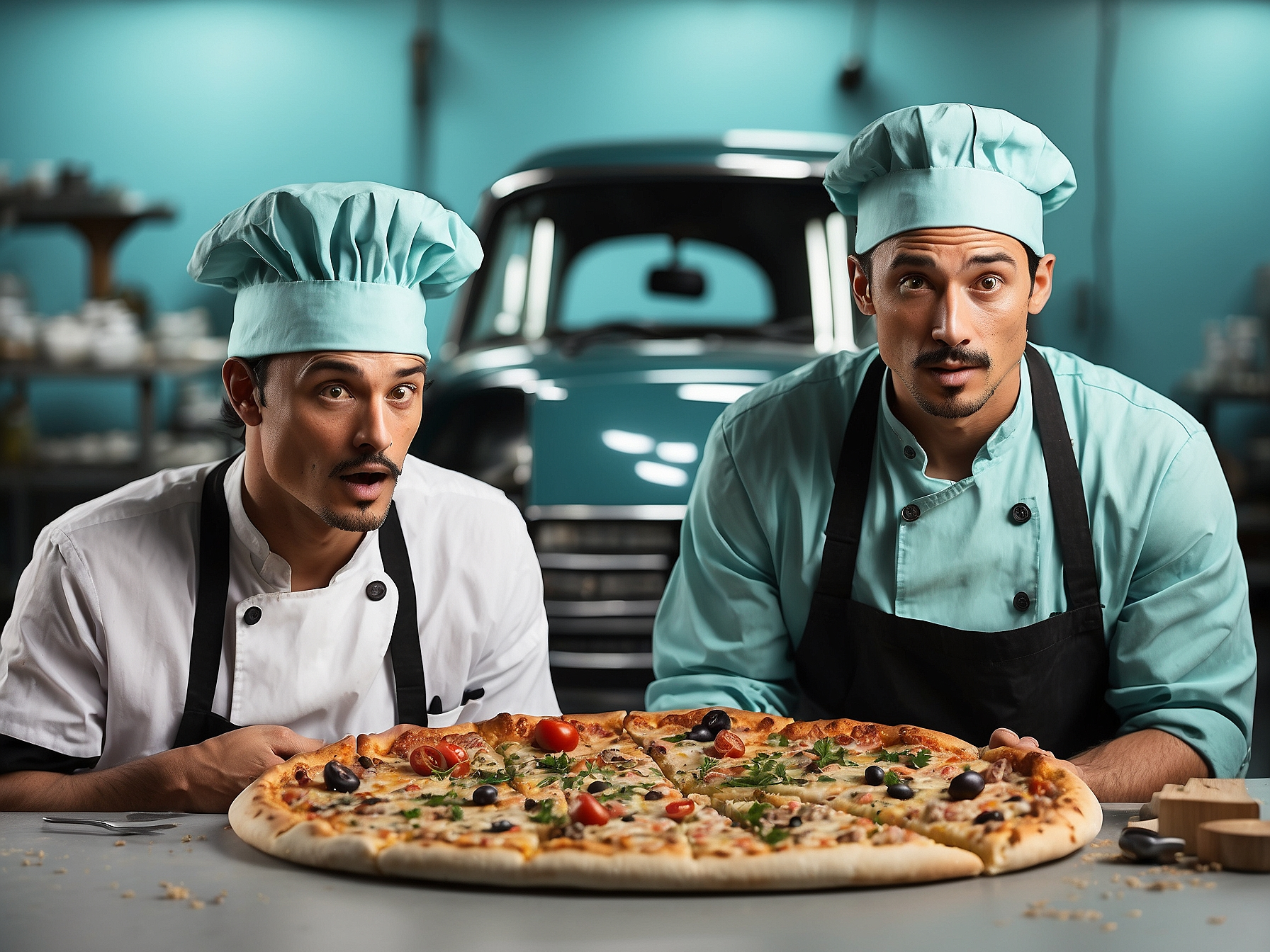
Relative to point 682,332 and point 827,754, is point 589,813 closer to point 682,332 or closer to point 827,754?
point 827,754

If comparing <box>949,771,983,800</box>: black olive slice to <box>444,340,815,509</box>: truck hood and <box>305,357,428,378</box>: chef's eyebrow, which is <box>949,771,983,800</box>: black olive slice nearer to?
<box>305,357,428,378</box>: chef's eyebrow

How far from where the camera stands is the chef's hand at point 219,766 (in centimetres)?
185

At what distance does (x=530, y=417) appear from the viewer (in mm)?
3545

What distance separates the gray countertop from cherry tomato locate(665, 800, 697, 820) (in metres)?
0.19

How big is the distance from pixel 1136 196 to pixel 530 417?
6.06m

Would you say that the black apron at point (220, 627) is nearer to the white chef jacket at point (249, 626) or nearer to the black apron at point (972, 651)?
the white chef jacket at point (249, 626)

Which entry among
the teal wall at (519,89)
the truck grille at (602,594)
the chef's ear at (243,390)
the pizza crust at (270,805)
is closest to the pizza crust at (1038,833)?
the pizza crust at (270,805)

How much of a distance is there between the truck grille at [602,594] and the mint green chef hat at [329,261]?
139cm

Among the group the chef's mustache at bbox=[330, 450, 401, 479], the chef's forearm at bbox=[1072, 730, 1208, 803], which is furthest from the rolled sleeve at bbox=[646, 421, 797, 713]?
the chef's mustache at bbox=[330, 450, 401, 479]

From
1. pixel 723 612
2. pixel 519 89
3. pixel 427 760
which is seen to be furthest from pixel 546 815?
pixel 519 89

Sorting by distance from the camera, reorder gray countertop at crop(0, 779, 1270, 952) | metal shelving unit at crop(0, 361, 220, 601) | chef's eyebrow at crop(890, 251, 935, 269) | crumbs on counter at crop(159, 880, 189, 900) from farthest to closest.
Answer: metal shelving unit at crop(0, 361, 220, 601) < chef's eyebrow at crop(890, 251, 935, 269) < crumbs on counter at crop(159, 880, 189, 900) < gray countertop at crop(0, 779, 1270, 952)

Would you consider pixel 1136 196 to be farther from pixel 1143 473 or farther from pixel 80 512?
pixel 80 512

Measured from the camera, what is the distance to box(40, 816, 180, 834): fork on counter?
166 centimetres

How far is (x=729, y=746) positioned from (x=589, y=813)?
0.41 metres
